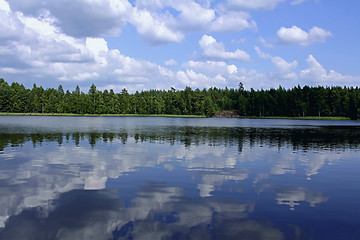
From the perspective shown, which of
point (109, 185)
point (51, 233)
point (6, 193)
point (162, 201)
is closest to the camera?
point (51, 233)

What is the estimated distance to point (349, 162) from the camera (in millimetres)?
31359

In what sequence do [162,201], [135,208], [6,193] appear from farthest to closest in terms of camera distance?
[6,193] < [162,201] < [135,208]

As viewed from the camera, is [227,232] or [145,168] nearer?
[227,232]

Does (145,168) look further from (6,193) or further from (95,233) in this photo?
(95,233)

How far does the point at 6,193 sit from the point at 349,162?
30.7 metres

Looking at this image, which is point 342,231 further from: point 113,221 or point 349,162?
point 349,162

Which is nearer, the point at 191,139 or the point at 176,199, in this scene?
the point at 176,199

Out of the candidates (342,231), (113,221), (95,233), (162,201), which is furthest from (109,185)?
(342,231)

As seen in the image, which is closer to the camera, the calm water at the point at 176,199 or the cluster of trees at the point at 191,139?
the calm water at the point at 176,199

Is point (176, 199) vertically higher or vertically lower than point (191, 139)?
lower

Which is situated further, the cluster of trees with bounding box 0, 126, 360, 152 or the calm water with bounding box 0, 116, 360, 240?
the cluster of trees with bounding box 0, 126, 360, 152

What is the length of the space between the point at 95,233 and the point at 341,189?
52.3 ft

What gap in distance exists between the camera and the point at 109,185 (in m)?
19.8

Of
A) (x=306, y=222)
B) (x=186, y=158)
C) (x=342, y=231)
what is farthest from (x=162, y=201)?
(x=186, y=158)
